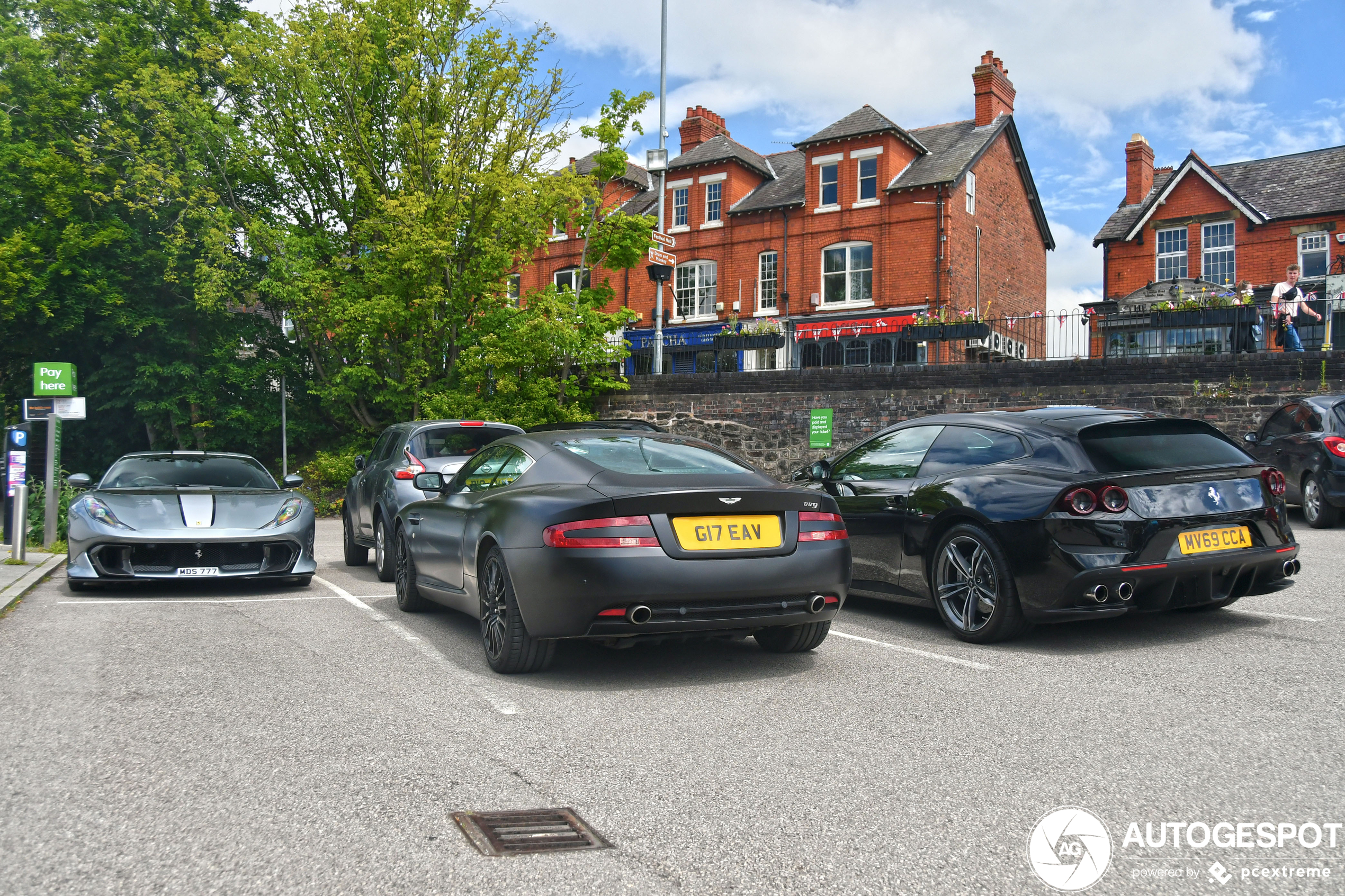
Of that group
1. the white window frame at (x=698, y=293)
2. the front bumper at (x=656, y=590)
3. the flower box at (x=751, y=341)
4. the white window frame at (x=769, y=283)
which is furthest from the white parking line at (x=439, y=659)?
the white window frame at (x=698, y=293)

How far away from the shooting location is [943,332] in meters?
21.6

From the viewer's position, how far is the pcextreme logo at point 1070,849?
→ 9.72 feet

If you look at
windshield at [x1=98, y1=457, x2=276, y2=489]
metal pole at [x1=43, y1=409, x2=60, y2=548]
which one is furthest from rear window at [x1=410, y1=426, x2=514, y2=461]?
metal pole at [x1=43, y1=409, x2=60, y2=548]

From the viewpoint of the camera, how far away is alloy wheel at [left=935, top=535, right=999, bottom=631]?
21.0 feet

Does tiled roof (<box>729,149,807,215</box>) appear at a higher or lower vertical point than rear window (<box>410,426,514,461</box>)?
higher

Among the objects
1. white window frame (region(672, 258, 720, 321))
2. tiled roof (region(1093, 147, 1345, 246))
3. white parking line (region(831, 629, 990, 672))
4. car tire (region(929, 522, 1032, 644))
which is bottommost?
white parking line (region(831, 629, 990, 672))

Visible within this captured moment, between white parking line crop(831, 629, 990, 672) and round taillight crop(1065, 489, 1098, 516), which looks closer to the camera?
white parking line crop(831, 629, 990, 672)

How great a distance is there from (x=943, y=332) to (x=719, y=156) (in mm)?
18674

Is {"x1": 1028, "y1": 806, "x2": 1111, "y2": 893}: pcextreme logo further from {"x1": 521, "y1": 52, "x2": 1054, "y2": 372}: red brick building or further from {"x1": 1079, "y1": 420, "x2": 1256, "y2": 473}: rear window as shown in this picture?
{"x1": 521, "y1": 52, "x2": 1054, "y2": 372}: red brick building

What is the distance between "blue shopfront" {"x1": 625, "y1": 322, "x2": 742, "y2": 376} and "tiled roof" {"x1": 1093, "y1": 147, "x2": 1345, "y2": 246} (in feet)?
52.9

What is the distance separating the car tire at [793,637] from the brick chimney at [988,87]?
34.1 meters

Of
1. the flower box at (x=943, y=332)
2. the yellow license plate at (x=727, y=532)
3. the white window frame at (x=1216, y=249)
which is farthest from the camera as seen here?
the white window frame at (x=1216, y=249)

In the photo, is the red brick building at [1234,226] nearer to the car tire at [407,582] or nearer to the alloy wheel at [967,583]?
the alloy wheel at [967,583]

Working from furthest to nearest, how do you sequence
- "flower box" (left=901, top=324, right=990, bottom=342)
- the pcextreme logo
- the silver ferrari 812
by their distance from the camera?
"flower box" (left=901, top=324, right=990, bottom=342)
the silver ferrari 812
the pcextreme logo
